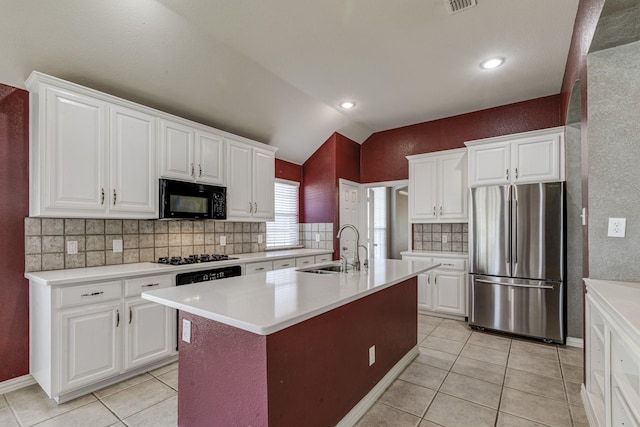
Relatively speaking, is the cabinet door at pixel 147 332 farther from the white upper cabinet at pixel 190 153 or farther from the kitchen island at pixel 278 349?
the white upper cabinet at pixel 190 153

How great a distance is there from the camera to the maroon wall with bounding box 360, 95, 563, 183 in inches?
155

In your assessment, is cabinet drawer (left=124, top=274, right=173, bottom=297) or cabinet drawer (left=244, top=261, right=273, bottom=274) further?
cabinet drawer (left=244, top=261, right=273, bottom=274)

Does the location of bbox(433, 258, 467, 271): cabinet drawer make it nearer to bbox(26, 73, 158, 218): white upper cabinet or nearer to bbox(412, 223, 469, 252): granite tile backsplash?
bbox(412, 223, 469, 252): granite tile backsplash

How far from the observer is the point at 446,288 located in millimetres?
4117

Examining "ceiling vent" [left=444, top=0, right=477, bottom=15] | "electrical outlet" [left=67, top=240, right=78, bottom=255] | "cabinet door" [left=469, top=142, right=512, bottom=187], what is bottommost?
"electrical outlet" [left=67, top=240, right=78, bottom=255]

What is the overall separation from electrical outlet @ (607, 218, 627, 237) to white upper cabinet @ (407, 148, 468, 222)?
227 cm

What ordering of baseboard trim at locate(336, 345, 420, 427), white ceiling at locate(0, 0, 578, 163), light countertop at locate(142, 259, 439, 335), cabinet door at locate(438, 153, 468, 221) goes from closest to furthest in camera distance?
light countertop at locate(142, 259, 439, 335) < baseboard trim at locate(336, 345, 420, 427) < white ceiling at locate(0, 0, 578, 163) < cabinet door at locate(438, 153, 468, 221)

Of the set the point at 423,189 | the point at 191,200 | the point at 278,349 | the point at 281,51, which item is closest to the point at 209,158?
the point at 191,200

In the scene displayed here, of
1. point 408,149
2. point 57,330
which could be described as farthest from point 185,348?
Result: point 408,149

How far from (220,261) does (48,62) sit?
215cm

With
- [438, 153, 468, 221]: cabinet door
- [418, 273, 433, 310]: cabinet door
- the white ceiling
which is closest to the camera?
the white ceiling

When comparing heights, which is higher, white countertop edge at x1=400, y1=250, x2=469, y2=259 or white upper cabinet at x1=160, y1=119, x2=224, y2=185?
white upper cabinet at x1=160, y1=119, x2=224, y2=185

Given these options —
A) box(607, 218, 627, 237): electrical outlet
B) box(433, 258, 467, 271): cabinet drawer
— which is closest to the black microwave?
box(433, 258, 467, 271): cabinet drawer

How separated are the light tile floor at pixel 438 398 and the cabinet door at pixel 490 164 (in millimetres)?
1901
